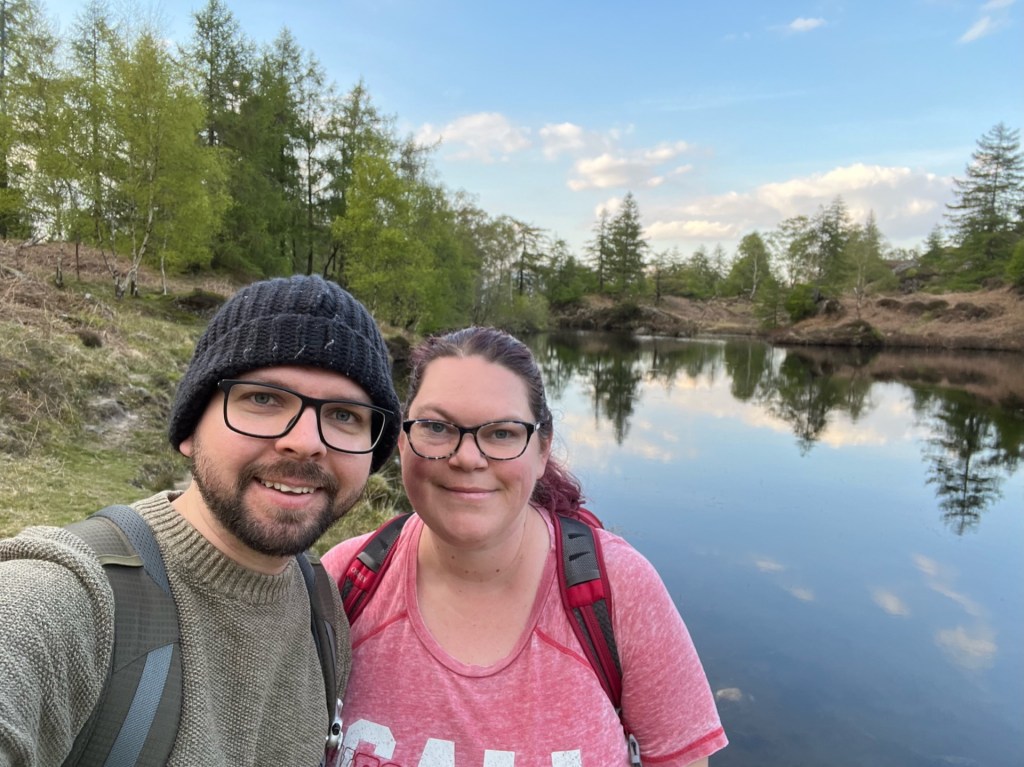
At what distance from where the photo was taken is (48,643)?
2.78ft

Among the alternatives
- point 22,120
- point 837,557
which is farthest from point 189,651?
point 22,120

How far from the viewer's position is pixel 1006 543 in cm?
876

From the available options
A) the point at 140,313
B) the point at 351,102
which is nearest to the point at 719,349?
the point at 351,102

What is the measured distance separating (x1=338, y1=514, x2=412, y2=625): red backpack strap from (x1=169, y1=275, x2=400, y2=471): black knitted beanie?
1.52 ft

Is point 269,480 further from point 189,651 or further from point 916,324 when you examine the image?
point 916,324

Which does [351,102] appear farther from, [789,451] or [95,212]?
[789,451]

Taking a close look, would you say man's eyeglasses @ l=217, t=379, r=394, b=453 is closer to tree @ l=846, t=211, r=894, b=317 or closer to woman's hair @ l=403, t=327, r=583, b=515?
woman's hair @ l=403, t=327, r=583, b=515

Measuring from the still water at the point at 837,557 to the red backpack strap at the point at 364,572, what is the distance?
1097mm

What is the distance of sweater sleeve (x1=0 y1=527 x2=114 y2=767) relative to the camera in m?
0.80

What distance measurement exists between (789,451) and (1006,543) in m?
5.09

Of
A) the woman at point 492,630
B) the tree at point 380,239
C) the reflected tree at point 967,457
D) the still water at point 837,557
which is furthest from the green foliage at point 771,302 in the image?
the woman at point 492,630

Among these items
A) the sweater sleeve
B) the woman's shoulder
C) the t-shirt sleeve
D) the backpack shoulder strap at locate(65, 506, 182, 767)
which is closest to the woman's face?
the woman's shoulder

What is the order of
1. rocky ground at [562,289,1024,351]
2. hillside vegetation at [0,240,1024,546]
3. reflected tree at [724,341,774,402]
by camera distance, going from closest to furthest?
1. hillside vegetation at [0,240,1024,546]
2. reflected tree at [724,341,774,402]
3. rocky ground at [562,289,1024,351]

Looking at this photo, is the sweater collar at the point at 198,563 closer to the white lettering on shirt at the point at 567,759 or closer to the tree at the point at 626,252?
the white lettering on shirt at the point at 567,759
